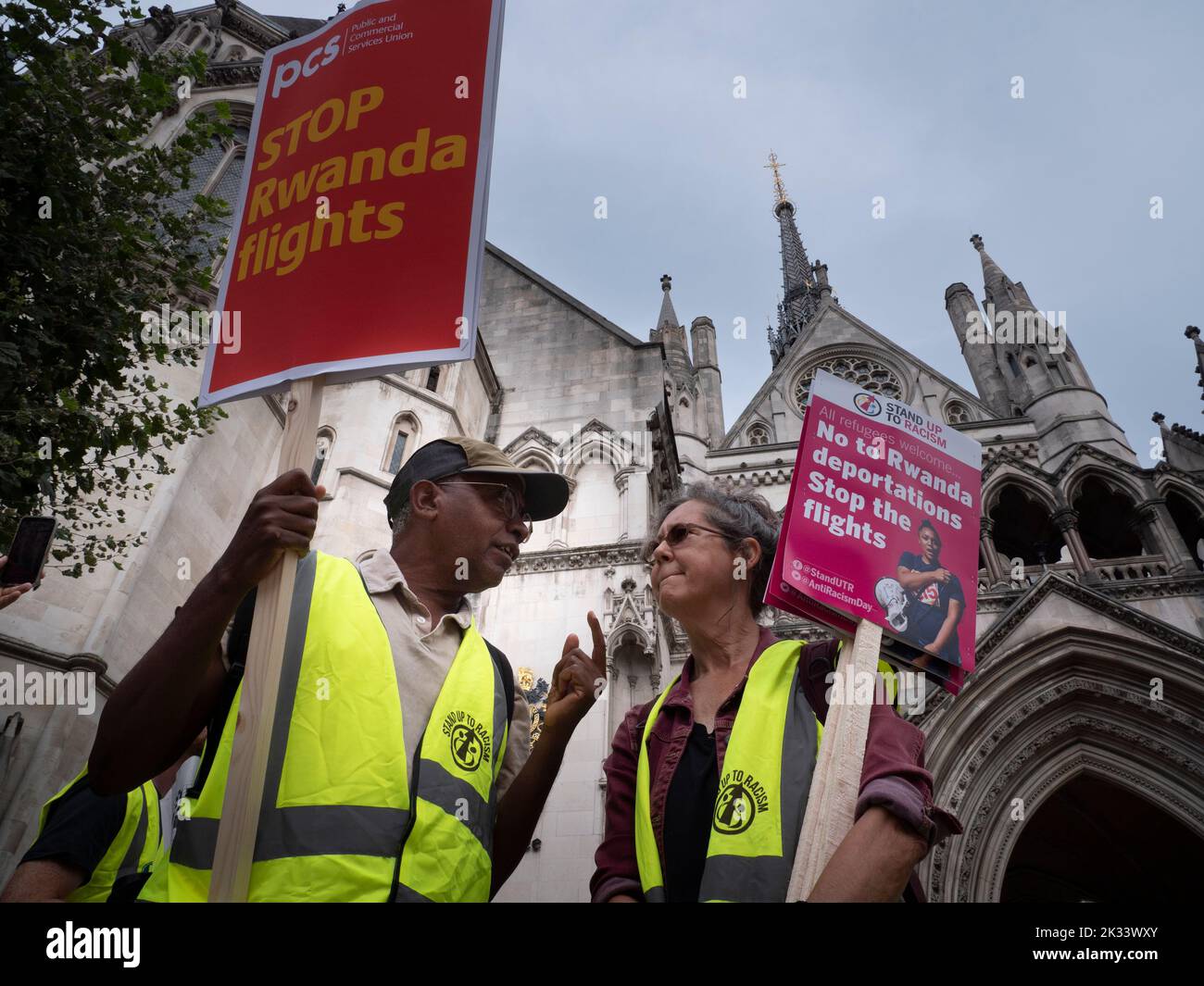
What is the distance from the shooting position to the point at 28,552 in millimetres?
3680

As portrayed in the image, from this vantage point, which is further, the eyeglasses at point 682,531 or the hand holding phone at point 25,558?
the hand holding phone at point 25,558

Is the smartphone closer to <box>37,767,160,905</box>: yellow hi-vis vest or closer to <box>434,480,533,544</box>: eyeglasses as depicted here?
<box>37,767,160,905</box>: yellow hi-vis vest

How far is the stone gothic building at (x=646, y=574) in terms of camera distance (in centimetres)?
820

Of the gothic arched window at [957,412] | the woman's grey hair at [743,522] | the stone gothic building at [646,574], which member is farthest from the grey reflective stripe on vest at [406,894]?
the gothic arched window at [957,412]

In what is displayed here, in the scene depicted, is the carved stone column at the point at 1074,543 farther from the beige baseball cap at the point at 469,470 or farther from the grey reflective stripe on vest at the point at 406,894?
the grey reflective stripe on vest at the point at 406,894

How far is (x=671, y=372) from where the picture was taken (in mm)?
20641

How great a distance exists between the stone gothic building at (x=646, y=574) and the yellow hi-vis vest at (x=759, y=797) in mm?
6808

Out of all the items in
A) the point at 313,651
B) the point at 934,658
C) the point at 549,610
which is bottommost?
the point at 313,651

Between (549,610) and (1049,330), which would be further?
(1049,330)

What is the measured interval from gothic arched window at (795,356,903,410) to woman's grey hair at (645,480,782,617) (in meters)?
Answer: 20.7

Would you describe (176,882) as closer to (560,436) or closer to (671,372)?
(560,436)
